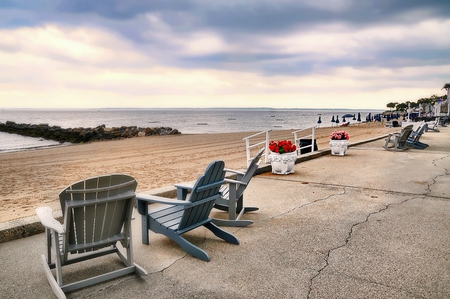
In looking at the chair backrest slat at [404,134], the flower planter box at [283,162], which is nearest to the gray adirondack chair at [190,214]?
the flower planter box at [283,162]

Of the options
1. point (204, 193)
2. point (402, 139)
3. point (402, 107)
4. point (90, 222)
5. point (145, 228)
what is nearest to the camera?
point (90, 222)

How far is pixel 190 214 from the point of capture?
359cm

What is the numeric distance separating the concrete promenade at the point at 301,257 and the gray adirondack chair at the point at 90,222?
4.8 inches

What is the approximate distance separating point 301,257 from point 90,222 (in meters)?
2.09

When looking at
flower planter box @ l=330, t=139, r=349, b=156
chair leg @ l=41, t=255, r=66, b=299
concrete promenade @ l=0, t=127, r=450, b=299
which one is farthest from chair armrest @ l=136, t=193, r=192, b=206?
flower planter box @ l=330, t=139, r=349, b=156

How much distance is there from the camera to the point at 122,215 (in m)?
3.14

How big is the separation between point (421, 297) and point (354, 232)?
1506mm

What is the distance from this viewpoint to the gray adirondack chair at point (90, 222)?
2773 millimetres

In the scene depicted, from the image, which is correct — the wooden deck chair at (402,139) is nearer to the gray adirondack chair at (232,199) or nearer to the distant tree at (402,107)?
the gray adirondack chair at (232,199)

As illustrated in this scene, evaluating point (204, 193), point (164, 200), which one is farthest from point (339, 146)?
point (164, 200)

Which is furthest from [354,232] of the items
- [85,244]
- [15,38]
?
[15,38]

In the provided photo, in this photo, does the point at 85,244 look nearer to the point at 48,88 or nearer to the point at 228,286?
the point at 228,286

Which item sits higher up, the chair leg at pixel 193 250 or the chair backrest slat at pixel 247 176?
the chair backrest slat at pixel 247 176

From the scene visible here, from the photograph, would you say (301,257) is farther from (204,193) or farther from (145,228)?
(145,228)
